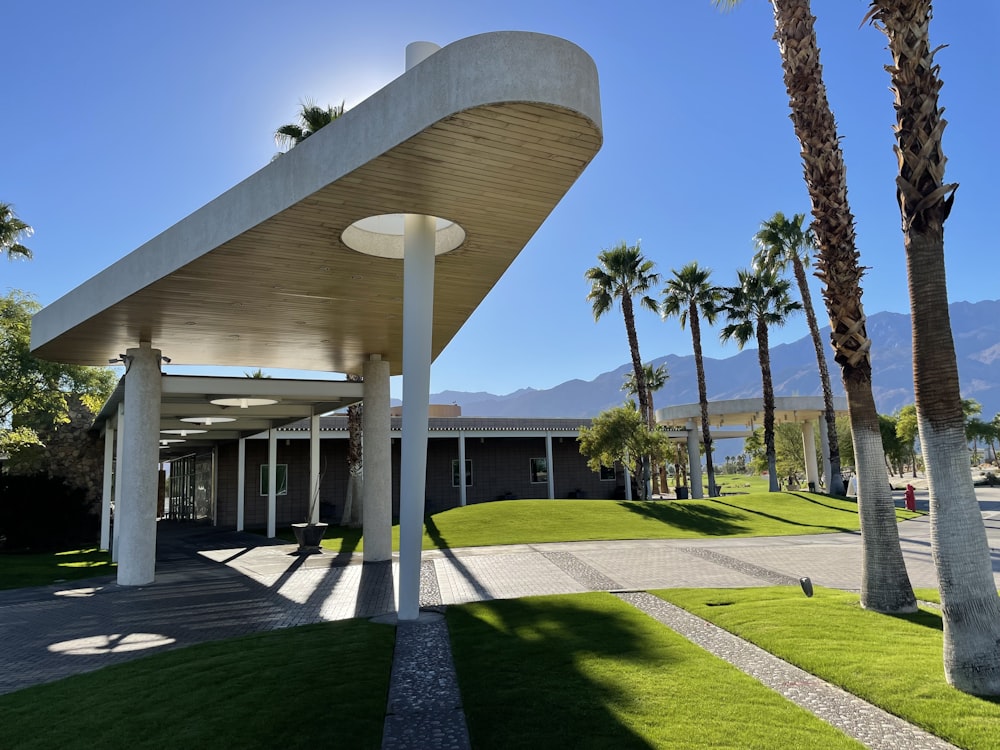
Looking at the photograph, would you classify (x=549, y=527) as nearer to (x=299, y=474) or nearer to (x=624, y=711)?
(x=299, y=474)

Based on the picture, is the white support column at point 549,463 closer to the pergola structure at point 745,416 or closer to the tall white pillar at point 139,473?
the pergola structure at point 745,416

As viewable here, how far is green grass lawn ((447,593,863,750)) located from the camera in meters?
4.92

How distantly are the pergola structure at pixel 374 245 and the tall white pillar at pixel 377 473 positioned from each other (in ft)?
0.19

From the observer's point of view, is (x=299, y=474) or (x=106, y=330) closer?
(x=106, y=330)

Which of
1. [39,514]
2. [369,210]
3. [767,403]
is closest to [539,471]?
[767,403]

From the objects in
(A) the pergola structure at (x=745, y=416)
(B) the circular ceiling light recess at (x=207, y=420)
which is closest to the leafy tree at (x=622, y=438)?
(A) the pergola structure at (x=745, y=416)

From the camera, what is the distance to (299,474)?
3044 centimetres

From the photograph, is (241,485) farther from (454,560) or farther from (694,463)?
(694,463)

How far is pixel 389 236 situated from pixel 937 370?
7542mm

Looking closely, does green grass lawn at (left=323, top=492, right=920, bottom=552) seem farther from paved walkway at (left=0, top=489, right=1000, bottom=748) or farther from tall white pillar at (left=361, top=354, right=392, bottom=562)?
tall white pillar at (left=361, top=354, right=392, bottom=562)

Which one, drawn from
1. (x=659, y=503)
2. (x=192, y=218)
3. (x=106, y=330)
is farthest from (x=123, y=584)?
(x=659, y=503)

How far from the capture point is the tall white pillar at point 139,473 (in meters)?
13.7

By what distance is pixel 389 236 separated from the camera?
410 inches

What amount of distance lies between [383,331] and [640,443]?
1642 cm
